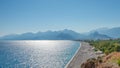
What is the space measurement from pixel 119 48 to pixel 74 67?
38502 millimetres

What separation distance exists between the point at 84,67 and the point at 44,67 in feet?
131

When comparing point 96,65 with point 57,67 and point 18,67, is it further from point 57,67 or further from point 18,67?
point 18,67

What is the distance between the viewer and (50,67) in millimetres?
74188

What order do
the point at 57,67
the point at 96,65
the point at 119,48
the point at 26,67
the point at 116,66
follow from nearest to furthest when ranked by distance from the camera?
the point at 116,66 → the point at 96,65 → the point at 57,67 → the point at 26,67 → the point at 119,48

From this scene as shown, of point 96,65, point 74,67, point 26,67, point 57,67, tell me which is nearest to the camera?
point 96,65

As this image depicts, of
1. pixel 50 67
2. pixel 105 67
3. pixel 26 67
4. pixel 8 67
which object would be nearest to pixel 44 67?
pixel 50 67

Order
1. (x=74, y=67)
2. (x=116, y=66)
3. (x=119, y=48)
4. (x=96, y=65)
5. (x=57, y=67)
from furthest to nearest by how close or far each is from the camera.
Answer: (x=119, y=48) < (x=57, y=67) < (x=74, y=67) < (x=96, y=65) < (x=116, y=66)

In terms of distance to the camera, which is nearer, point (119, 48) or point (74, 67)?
point (74, 67)

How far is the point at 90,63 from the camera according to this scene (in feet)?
119

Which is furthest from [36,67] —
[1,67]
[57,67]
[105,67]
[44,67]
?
[105,67]

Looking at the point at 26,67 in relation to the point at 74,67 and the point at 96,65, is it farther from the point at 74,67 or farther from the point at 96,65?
the point at 96,65

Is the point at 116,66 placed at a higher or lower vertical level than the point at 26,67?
higher

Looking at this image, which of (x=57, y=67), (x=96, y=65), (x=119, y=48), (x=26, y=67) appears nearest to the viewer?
(x=96, y=65)

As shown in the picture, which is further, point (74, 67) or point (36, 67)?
point (36, 67)
